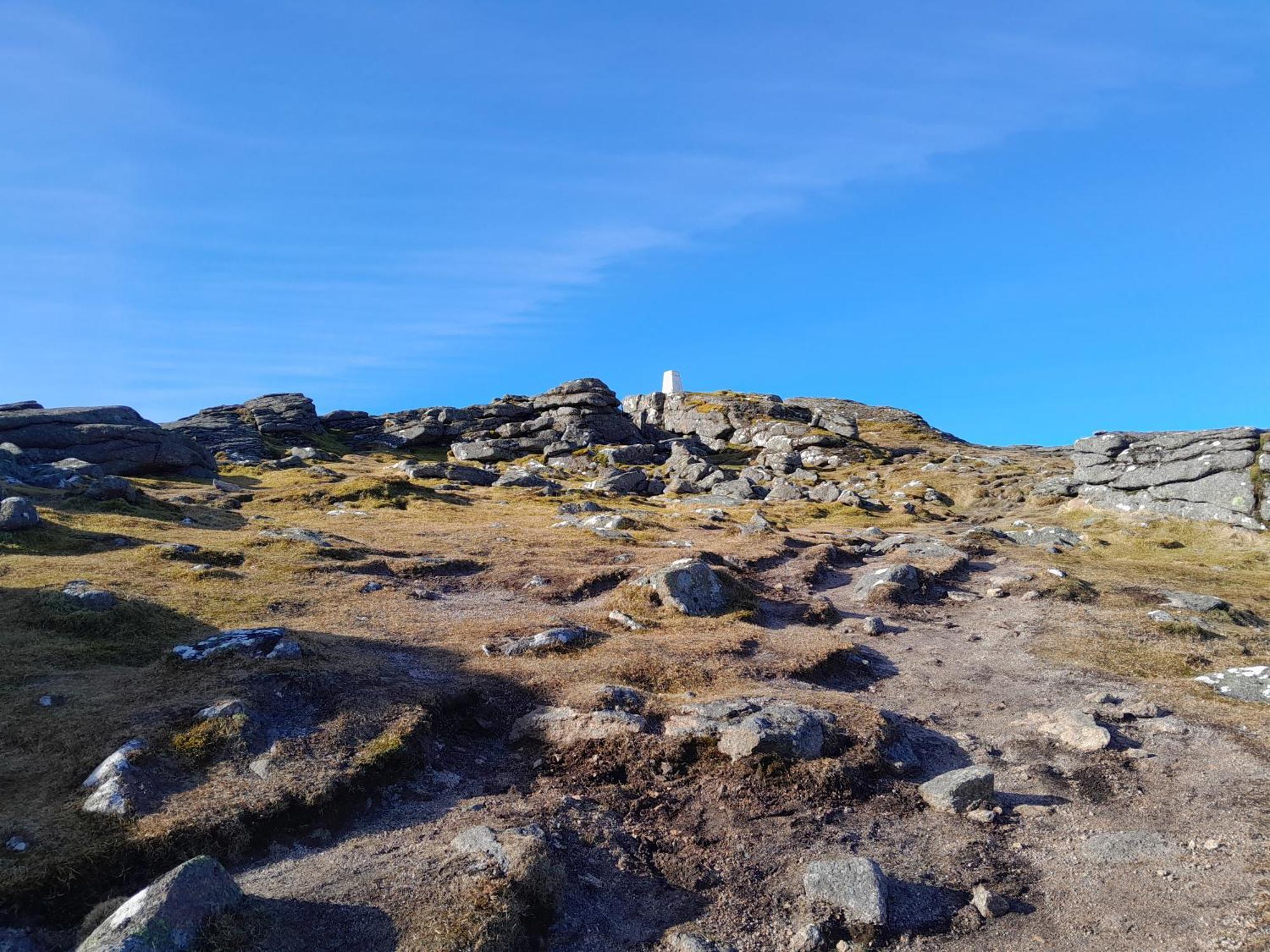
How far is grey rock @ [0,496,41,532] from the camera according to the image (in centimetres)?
2942

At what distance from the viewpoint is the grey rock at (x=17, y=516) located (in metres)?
29.4

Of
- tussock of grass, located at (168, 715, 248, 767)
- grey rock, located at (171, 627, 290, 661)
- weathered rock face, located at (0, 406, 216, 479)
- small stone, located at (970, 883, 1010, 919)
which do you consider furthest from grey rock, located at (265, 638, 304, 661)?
weathered rock face, located at (0, 406, 216, 479)

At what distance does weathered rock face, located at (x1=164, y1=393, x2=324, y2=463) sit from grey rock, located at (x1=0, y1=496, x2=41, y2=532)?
183ft

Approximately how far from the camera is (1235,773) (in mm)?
13812

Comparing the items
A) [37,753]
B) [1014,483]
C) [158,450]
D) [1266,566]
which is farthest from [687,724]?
[158,450]

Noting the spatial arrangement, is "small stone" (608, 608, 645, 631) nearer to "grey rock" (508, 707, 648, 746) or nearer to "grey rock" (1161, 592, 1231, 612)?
"grey rock" (508, 707, 648, 746)

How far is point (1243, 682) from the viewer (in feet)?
59.2

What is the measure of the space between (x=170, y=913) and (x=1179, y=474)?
2047 inches

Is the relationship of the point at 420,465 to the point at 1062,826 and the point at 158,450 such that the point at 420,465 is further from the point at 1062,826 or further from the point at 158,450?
the point at 1062,826

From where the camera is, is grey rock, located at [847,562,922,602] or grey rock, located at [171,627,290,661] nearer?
grey rock, located at [171,627,290,661]

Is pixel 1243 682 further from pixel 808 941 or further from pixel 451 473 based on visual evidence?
pixel 451 473

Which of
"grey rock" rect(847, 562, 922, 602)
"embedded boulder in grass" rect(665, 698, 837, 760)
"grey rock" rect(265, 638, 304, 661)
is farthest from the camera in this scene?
"grey rock" rect(847, 562, 922, 602)

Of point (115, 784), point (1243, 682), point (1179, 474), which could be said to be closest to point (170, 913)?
point (115, 784)

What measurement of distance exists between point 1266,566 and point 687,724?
1389 inches
